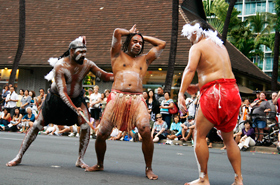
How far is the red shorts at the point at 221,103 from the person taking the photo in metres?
4.75

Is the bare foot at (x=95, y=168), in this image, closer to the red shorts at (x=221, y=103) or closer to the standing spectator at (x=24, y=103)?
the red shorts at (x=221, y=103)

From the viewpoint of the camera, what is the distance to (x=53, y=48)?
881 inches

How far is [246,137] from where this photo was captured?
11859 mm

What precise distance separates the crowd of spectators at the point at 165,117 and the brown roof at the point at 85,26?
4539 mm

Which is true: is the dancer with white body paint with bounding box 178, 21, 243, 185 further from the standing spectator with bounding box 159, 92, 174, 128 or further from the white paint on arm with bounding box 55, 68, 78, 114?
the standing spectator with bounding box 159, 92, 174, 128

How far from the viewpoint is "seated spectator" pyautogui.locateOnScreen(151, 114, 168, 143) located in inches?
543

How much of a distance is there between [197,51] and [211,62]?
23cm

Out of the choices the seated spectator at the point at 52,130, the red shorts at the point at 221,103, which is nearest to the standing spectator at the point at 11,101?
the seated spectator at the point at 52,130

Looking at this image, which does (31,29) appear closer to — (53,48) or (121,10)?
(53,48)

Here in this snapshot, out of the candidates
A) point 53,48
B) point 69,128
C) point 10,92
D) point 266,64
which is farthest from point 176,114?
point 266,64

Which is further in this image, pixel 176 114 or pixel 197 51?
pixel 176 114

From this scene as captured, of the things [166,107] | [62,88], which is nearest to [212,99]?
[62,88]

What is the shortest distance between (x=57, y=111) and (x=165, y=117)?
329 inches

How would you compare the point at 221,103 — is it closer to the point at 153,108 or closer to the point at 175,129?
the point at 175,129
